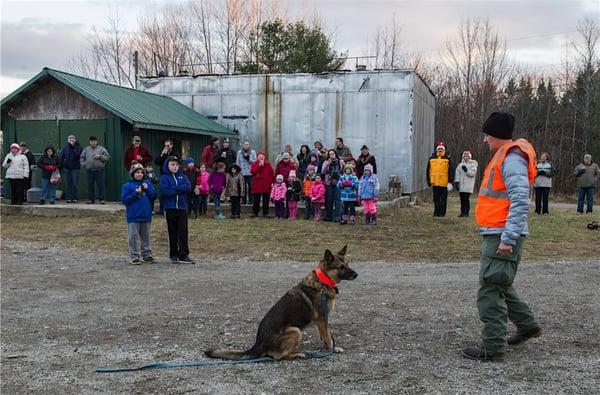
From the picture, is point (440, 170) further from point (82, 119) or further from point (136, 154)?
point (82, 119)

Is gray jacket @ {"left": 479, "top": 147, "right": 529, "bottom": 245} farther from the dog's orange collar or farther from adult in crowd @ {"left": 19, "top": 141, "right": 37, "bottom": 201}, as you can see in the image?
adult in crowd @ {"left": 19, "top": 141, "right": 37, "bottom": 201}

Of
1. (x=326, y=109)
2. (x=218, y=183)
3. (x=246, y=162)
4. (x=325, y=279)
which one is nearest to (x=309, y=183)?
(x=246, y=162)

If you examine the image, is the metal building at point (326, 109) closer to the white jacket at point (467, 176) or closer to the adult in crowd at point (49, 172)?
the white jacket at point (467, 176)

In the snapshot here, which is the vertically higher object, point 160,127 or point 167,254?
point 160,127

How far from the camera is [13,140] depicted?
1797 centimetres

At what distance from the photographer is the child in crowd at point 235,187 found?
15.2m

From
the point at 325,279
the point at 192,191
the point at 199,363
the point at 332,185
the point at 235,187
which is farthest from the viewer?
the point at 235,187

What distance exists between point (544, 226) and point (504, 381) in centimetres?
1072

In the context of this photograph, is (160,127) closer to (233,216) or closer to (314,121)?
(233,216)

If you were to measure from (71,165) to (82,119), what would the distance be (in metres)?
1.84

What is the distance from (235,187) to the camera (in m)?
15.2

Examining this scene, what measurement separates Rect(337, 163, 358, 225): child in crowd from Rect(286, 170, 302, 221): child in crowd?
A: 52.1 inches

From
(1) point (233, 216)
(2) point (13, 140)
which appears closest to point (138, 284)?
(1) point (233, 216)

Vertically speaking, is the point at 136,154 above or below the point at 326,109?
below
